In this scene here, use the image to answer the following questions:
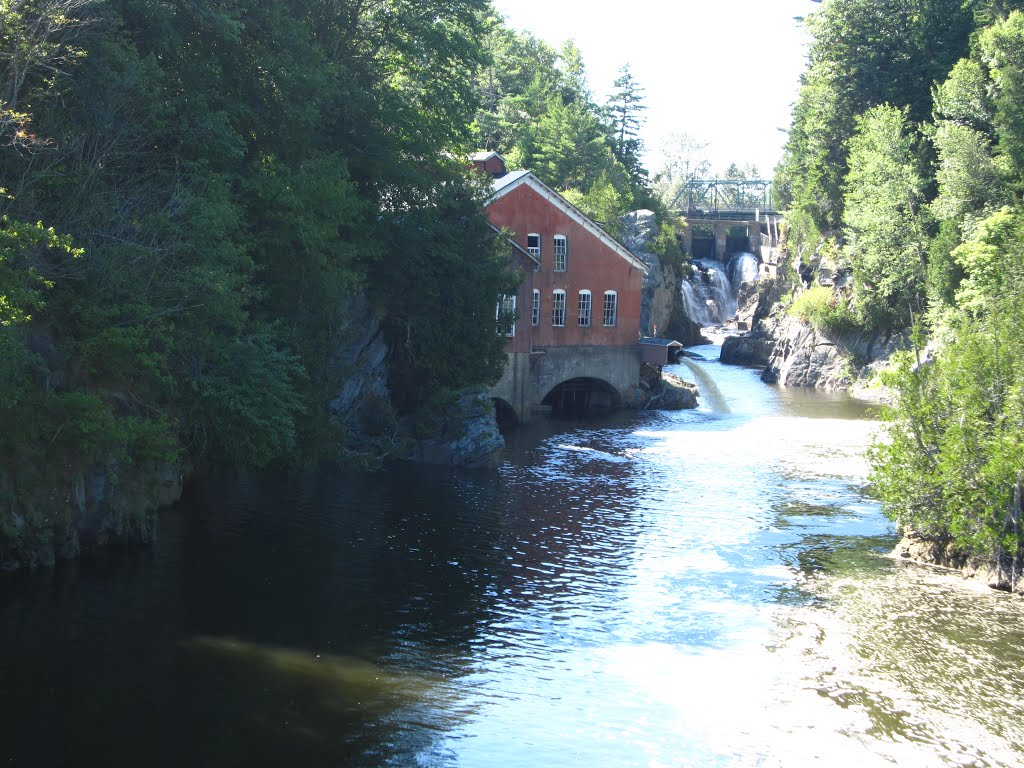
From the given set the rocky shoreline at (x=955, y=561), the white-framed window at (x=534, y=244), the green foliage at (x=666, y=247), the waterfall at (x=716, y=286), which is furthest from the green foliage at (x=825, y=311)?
the rocky shoreline at (x=955, y=561)

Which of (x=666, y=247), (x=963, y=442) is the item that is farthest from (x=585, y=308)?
(x=963, y=442)

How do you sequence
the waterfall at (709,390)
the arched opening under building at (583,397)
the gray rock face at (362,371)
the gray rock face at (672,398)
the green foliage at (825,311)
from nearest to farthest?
the gray rock face at (362,371) → the arched opening under building at (583,397) → the waterfall at (709,390) → the gray rock face at (672,398) → the green foliage at (825,311)

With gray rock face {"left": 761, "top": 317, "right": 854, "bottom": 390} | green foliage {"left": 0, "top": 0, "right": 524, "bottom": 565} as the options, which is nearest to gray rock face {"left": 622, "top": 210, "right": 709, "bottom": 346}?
gray rock face {"left": 761, "top": 317, "right": 854, "bottom": 390}

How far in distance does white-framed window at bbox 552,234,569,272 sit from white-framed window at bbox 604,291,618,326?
3134 millimetres

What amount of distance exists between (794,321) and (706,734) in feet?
198

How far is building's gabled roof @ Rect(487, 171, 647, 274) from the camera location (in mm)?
49000

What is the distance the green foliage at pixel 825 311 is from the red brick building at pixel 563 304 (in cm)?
1822

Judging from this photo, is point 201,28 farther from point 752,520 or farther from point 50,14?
point 752,520

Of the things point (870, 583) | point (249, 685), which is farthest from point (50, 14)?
point (870, 583)

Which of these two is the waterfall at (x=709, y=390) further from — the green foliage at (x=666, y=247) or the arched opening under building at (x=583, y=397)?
the green foliage at (x=666, y=247)

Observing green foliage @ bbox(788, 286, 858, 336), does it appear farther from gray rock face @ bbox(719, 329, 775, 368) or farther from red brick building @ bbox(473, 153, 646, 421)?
red brick building @ bbox(473, 153, 646, 421)

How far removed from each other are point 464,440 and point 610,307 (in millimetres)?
19384

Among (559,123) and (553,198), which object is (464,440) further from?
(559,123)

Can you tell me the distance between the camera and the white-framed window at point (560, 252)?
52.1 meters
